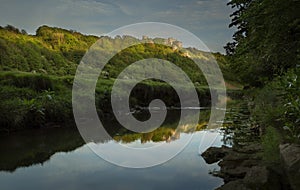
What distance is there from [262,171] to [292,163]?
2.68ft

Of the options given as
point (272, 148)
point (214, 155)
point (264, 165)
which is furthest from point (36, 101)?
point (264, 165)

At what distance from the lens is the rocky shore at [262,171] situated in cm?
387

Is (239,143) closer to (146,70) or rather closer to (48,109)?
(48,109)

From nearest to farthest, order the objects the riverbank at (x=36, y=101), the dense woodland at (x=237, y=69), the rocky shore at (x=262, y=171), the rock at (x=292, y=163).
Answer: the rock at (x=292, y=163) < the rocky shore at (x=262, y=171) < the dense woodland at (x=237, y=69) < the riverbank at (x=36, y=101)

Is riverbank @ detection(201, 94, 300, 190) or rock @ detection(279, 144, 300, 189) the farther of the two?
riverbank @ detection(201, 94, 300, 190)

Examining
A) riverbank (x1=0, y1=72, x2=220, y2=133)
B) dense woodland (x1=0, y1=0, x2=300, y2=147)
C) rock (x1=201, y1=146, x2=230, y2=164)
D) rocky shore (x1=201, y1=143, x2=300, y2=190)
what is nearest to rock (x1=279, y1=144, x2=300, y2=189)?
rocky shore (x1=201, y1=143, x2=300, y2=190)

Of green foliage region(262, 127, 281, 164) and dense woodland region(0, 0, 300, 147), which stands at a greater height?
dense woodland region(0, 0, 300, 147)

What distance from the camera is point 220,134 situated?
1169cm

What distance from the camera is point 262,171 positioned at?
4605 mm

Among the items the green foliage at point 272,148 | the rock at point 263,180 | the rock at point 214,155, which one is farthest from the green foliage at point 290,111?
the rock at point 214,155

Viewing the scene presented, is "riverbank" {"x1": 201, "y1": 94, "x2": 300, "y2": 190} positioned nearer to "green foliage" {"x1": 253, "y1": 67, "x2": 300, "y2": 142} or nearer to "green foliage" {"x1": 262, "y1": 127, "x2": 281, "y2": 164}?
"green foliage" {"x1": 262, "y1": 127, "x2": 281, "y2": 164}

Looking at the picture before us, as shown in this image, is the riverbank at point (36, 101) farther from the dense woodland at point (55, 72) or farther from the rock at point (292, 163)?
the rock at point (292, 163)

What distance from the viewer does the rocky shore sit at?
3.87m

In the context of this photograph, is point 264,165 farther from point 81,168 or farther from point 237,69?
point 237,69
